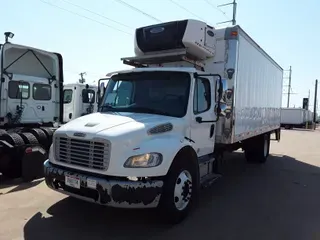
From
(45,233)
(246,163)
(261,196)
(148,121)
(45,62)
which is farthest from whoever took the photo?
(246,163)

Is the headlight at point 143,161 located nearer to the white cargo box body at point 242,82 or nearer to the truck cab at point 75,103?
the white cargo box body at point 242,82

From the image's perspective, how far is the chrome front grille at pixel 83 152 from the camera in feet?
14.2

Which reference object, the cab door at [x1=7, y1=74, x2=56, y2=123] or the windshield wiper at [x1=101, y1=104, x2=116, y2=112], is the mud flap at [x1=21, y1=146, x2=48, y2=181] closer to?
the cab door at [x1=7, y1=74, x2=56, y2=123]

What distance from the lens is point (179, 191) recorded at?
4898 mm

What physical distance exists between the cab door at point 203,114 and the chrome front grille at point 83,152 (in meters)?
1.75

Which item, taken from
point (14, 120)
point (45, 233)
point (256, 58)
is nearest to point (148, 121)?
point (45, 233)

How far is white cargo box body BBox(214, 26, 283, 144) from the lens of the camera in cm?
663

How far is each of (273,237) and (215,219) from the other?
3.12ft

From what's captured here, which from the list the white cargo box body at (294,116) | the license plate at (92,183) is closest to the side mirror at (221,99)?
the license plate at (92,183)

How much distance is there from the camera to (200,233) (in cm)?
452

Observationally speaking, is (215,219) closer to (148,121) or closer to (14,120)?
(148,121)

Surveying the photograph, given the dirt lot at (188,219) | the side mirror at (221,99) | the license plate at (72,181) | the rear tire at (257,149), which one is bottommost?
the dirt lot at (188,219)

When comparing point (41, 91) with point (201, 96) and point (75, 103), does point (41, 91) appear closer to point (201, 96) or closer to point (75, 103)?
point (75, 103)

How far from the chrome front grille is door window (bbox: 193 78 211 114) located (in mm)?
1887
